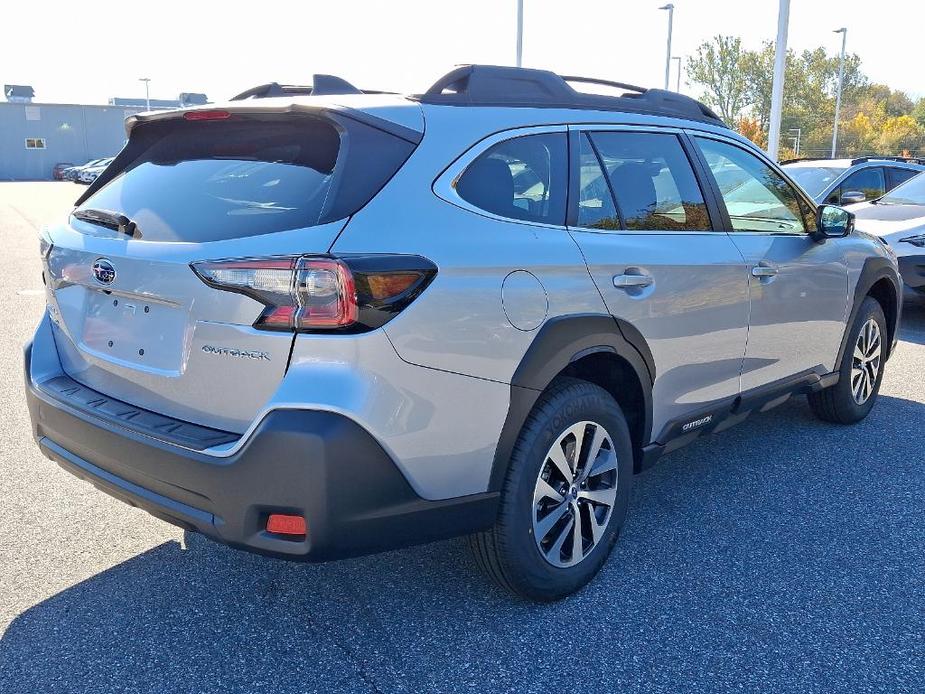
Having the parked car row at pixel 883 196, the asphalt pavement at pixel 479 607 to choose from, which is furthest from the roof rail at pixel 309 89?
the parked car row at pixel 883 196

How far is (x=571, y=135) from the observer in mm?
3209

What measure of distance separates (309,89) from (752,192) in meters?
2.18

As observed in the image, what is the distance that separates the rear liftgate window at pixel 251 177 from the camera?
2480 mm

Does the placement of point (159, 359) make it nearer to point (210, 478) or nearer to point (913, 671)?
point (210, 478)

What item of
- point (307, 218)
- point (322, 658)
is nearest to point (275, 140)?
point (307, 218)

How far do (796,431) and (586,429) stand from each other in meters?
2.56

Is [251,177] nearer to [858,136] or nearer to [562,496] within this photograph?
[562,496]

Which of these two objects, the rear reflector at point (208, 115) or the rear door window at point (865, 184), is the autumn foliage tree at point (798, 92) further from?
the rear reflector at point (208, 115)

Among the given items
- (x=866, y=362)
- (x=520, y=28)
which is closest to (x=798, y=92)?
(x=520, y=28)

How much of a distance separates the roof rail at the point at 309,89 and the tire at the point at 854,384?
3.24 m

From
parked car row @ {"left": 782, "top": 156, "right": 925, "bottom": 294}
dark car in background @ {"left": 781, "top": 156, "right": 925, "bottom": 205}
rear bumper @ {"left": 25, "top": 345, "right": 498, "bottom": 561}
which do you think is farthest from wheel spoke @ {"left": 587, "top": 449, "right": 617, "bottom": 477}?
dark car in background @ {"left": 781, "top": 156, "right": 925, "bottom": 205}

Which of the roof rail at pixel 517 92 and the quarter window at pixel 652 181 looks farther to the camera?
the quarter window at pixel 652 181

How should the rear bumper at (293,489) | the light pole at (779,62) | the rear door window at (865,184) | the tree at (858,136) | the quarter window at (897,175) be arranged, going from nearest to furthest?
the rear bumper at (293,489)
the rear door window at (865,184)
the quarter window at (897,175)
the light pole at (779,62)
the tree at (858,136)

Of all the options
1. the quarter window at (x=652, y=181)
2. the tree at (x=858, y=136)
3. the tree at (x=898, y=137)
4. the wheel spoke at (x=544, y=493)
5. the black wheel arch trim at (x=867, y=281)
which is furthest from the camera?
the tree at (x=858, y=136)
